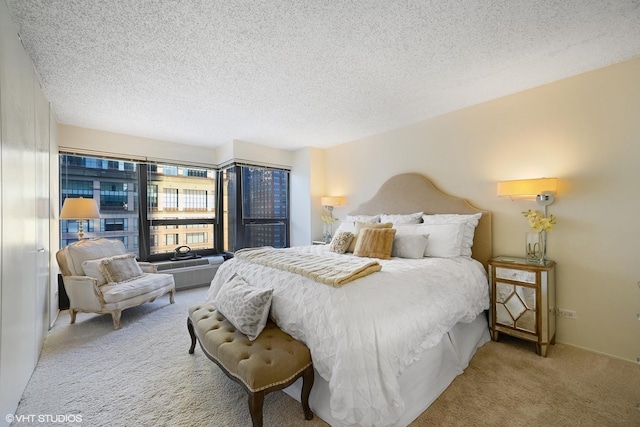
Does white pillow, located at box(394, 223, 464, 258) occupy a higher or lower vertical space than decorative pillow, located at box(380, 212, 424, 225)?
lower

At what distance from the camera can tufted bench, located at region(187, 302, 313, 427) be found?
1452 millimetres

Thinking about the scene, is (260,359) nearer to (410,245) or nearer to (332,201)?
(410,245)

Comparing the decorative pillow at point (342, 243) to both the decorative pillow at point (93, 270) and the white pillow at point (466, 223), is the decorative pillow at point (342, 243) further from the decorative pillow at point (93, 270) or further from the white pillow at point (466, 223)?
the decorative pillow at point (93, 270)

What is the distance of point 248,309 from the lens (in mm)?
1812

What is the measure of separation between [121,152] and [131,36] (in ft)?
9.13

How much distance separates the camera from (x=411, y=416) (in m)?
1.64

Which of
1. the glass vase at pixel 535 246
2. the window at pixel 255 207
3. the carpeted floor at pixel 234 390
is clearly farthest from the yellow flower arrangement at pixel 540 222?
the window at pixel 255 207

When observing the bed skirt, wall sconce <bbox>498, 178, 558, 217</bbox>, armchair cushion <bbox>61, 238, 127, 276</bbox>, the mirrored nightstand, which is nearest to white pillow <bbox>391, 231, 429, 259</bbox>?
the mirrored nightstand

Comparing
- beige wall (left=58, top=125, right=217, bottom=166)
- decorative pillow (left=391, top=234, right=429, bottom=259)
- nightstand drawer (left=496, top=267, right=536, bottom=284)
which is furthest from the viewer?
beige wall (left=58, top=125, right=217, bottom=166)

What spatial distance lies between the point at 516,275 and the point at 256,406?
2467 mm

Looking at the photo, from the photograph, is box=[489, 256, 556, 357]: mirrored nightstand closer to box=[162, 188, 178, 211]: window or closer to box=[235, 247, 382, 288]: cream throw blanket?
box=[235, 247, 382, 288]: cream throw blanket

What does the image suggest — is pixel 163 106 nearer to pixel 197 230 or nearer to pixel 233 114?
pixel 233 114

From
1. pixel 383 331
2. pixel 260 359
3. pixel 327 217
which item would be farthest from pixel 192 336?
pixel 327 217

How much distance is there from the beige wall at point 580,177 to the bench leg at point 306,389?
99.6 inches
